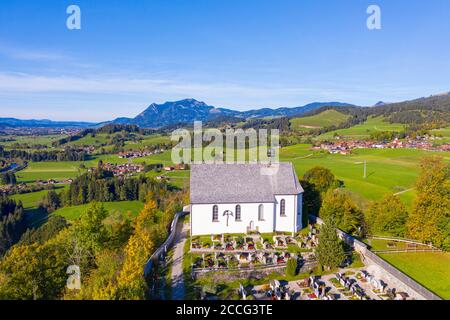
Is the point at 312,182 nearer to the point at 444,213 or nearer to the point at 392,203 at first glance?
the point at 392,203

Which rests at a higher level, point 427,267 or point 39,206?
point 427,267

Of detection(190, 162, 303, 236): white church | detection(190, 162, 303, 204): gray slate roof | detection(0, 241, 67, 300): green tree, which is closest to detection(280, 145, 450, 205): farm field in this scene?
detection(190, 162, 303, 236): white church

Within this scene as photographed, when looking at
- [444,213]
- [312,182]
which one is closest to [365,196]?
[312,182]

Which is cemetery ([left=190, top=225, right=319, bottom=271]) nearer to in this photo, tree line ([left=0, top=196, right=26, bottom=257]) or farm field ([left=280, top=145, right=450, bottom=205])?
farm field ([left=280, top=145, right=450, bottom=205])

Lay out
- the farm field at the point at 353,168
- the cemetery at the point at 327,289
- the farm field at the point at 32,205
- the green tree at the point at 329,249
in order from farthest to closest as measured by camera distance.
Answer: the farm field at the point at 32,205 < the farm field at the point at 353,168 < the green tree at the point at 329,249 < the cemetery at the point at 327,289

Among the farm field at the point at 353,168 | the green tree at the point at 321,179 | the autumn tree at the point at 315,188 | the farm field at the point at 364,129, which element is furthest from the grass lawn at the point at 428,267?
the farm field at the point at 364,129

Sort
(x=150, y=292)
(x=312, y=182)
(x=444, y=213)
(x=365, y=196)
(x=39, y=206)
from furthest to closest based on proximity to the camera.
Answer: (x=39, y=206), (x=365, y=196), (x=312, y=182), (x=444, y=213), (x=150, y=292)

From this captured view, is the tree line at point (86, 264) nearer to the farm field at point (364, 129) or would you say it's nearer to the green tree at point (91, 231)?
the green tree at point (91, 231)
